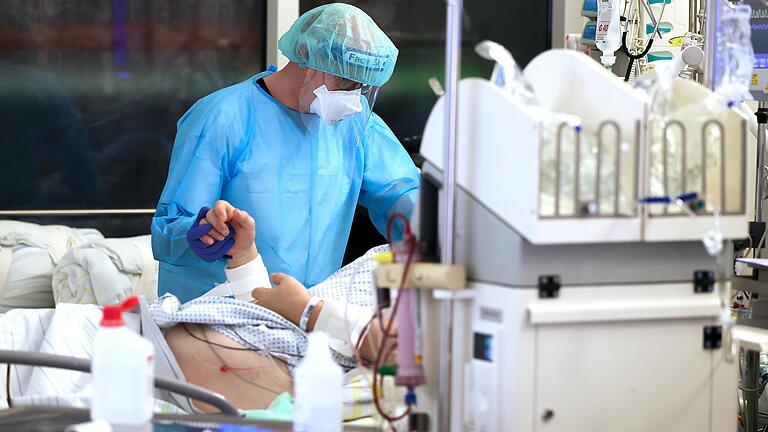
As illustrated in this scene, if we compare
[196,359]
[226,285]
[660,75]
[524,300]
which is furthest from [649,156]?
[226,285]

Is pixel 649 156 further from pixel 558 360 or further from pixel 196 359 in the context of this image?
pixel 196 359

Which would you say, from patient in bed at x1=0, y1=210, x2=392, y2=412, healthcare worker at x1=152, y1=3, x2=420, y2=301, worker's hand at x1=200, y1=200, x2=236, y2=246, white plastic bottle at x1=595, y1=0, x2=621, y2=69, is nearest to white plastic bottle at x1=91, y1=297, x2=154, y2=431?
patient in bed at x1=0, y1=210, x2=392, y2=412

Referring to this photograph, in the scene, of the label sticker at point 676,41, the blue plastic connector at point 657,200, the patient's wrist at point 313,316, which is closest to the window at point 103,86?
the label sticker at point 676,41

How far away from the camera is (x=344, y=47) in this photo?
303cm

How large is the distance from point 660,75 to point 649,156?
0.16 meters

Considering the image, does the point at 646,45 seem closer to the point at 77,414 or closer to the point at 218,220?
the point at 218,220

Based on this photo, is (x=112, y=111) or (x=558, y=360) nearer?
(x=558, y=360)

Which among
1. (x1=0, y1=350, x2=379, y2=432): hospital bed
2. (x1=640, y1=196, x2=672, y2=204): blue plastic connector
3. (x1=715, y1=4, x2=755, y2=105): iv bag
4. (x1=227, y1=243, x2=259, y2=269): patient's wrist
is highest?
(x1=715, y1=4, x2=755, y2=105): iv bag

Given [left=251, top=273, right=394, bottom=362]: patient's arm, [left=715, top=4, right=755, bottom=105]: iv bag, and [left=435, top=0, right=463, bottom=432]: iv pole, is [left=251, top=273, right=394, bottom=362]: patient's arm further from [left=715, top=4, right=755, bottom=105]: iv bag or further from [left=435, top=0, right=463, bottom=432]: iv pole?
[left=715, top=4, right=755, bottom=105]: iv bag

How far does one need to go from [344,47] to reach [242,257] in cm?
A: 70

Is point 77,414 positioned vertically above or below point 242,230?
below

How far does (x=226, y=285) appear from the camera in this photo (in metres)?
2.90

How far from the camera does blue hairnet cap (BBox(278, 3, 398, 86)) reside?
3043 mm

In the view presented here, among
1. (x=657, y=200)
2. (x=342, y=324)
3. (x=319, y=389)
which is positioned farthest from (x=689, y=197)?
(x=342, y=324)
